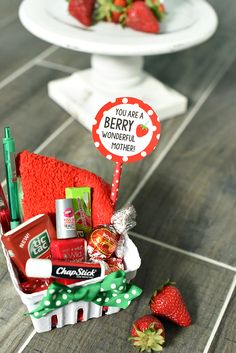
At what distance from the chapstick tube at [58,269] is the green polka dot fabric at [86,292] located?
2cm

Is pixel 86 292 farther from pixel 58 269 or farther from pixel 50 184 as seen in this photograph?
pixel 50 184

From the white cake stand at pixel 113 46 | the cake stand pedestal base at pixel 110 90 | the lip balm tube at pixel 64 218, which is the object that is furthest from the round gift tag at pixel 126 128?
the cake stand pedestal base at pixel 110 90

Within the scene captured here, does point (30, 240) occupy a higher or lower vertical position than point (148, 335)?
higher

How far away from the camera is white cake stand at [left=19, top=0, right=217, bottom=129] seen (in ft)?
4.04

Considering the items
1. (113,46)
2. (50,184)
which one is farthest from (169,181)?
(50,184)

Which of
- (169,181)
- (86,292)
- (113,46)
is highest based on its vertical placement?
(113,46)

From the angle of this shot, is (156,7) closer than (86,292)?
No

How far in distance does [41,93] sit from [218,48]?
0.75 m

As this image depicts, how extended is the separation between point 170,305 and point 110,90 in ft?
2.55

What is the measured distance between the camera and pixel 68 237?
0.81 metres

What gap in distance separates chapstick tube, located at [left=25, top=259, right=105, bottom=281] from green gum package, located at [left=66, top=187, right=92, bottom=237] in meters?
0.10

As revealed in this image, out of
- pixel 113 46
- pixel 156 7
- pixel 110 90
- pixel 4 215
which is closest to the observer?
pixel 4 215

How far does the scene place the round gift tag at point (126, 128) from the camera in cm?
77

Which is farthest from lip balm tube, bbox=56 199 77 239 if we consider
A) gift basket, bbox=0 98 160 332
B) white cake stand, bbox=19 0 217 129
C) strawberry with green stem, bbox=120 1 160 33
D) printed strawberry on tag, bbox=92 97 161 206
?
strawberry with green stem, bbox=120 1 160 33
